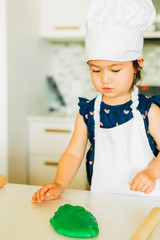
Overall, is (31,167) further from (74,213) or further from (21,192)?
(74,213)

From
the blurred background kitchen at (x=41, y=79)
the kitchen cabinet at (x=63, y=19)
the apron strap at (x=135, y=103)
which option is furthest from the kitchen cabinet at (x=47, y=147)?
the apron strap at (x=135, y=103)

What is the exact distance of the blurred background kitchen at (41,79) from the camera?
213 cm

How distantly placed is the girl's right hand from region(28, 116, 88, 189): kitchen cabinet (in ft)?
4.62

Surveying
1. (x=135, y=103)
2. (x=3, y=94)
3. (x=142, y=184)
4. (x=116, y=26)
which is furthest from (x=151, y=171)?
(x=3, y=94)

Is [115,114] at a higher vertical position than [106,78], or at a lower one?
lower

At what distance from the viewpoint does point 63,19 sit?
8.21 ft

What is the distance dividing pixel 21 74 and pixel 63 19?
57 cm

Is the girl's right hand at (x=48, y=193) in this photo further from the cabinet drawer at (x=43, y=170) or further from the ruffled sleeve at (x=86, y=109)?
the cabinet drawer at (x=43, y=170)

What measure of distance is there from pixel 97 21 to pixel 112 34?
6cm

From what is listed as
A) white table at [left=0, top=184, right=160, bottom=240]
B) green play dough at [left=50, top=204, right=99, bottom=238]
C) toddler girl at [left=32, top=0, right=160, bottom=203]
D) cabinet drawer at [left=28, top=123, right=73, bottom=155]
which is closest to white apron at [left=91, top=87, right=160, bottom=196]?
toddler girl at [left=32, top=0, right=160, bottom=203]

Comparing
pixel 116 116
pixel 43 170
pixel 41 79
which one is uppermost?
pixel 41 79

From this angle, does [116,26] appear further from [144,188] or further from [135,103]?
[144,188]

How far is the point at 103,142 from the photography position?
1080 mm

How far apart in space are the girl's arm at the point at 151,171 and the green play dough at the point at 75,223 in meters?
0.17
